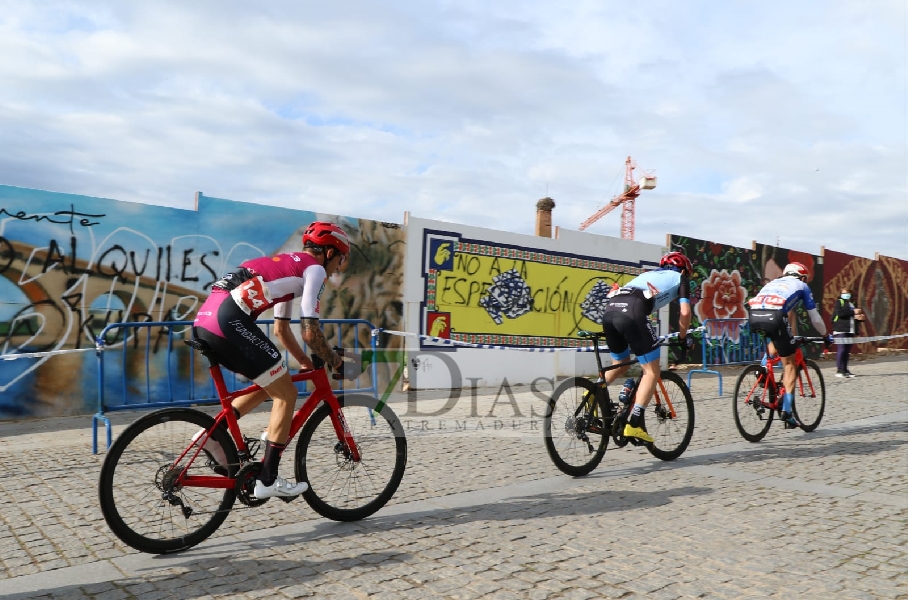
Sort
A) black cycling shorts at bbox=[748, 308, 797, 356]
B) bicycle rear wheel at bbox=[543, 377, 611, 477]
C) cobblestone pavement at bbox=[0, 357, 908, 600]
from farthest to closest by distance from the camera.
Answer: black cycling shorts at bbox=[748, 308, 797, 356] → bicycle rear wheel at bbox=[543, 377, 611, 477] → cobblestone pavement at bbox=[0, 357, 908, 600]

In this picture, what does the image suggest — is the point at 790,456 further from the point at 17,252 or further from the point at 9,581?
the point at 17,252

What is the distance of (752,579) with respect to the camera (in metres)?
3.85

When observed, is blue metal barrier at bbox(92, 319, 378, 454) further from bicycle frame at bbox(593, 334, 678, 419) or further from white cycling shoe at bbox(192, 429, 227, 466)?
white cycling shoe at bbox(192, 429, 227, 466)

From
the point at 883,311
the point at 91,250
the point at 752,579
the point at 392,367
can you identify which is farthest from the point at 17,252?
the point at 883,311

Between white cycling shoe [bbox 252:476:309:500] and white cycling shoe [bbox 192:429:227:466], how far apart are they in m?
0.25

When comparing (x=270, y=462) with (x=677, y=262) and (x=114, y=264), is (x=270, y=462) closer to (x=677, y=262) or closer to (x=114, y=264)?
(x=677, y=262)

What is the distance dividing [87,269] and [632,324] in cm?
715

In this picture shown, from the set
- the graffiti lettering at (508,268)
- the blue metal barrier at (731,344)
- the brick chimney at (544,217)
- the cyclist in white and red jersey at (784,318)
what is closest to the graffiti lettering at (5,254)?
the graffiti lettering at (508,268)

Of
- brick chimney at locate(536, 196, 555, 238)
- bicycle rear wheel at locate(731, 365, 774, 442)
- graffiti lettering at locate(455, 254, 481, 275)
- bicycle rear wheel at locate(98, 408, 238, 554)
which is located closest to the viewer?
bicycle rear wheel at locate(98, 408, 238, 554)

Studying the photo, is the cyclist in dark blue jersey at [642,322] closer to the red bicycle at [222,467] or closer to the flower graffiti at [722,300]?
the red bicycle at [222,467]

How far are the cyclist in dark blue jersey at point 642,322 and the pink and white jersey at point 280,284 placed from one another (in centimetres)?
310

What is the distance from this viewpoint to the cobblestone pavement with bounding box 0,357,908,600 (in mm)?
3721

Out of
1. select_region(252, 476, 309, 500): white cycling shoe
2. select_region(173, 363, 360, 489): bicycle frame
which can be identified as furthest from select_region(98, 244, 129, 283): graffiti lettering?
select_region(252, 476, 309, 500): white cycling shoe

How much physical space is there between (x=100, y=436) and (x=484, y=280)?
7807 mm
